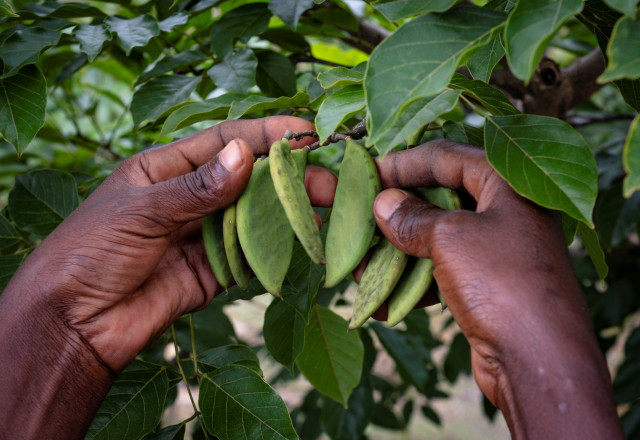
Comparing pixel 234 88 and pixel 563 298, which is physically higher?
pixel 234 88

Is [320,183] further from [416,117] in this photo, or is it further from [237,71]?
[237,71]

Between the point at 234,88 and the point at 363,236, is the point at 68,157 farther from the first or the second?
the point at 363,236

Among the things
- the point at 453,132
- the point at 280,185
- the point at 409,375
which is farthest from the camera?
the point at 409,375

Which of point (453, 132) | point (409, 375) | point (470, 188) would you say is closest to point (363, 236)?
point (470, 188)

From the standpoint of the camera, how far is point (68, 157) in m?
2.55

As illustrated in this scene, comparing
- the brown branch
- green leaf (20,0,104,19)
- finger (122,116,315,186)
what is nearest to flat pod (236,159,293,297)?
finger (122,116,315,186)

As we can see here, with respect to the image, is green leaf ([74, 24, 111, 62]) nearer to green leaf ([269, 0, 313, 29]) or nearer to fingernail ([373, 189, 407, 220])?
green leaf ([269, 0, 313, 29])

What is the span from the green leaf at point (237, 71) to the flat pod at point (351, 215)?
1.60 ft

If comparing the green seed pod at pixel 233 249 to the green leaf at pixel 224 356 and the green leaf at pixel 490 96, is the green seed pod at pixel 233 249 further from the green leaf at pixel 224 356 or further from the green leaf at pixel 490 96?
the green leaf at pixel 490 96

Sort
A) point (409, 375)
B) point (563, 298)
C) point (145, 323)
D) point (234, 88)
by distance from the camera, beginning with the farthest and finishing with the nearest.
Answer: point (409, 375), point (234, 88), point (145, 323), point (563, 298)

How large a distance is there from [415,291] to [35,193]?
111cm

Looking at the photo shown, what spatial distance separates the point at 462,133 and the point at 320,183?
0.32 m

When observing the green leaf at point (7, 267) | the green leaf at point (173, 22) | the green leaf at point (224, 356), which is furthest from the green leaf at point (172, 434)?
the green leaf at point (173, 22)

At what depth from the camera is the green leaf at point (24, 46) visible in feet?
4.34
